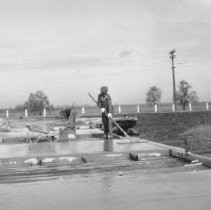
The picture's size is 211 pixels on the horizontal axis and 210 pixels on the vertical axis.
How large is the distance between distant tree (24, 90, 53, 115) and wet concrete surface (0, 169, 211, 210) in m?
40.5

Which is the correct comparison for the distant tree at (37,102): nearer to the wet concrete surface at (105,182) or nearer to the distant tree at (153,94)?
the distant tree at (153,94)

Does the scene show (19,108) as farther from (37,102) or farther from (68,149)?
(68,149)

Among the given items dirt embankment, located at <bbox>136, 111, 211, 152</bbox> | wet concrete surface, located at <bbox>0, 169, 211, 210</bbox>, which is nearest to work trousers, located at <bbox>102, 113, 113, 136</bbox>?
wet concrete surface, located at <bbox>0, 169, 211, 210</bbox>

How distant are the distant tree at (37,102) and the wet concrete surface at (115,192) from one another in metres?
40.5

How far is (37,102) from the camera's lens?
48.0 meters

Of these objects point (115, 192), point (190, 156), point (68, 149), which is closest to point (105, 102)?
point (68, 149)

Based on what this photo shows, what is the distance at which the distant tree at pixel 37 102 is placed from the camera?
158 feet

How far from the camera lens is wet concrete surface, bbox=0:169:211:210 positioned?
→ 19.1 ft

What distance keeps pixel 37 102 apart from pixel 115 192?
4209cm

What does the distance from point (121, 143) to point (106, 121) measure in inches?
77.0

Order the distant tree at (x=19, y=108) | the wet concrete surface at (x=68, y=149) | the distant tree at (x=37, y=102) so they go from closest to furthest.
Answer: the wet concrete surface at (x=68, y=149), the distant tree at (x=37, y=102), the distant tree at (x=19, y=108)

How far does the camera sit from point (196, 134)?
1325 inches

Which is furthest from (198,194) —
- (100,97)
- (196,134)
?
(196,134)

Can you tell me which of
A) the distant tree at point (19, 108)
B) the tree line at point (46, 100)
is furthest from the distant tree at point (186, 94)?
the distant tree at point (19, 108)
